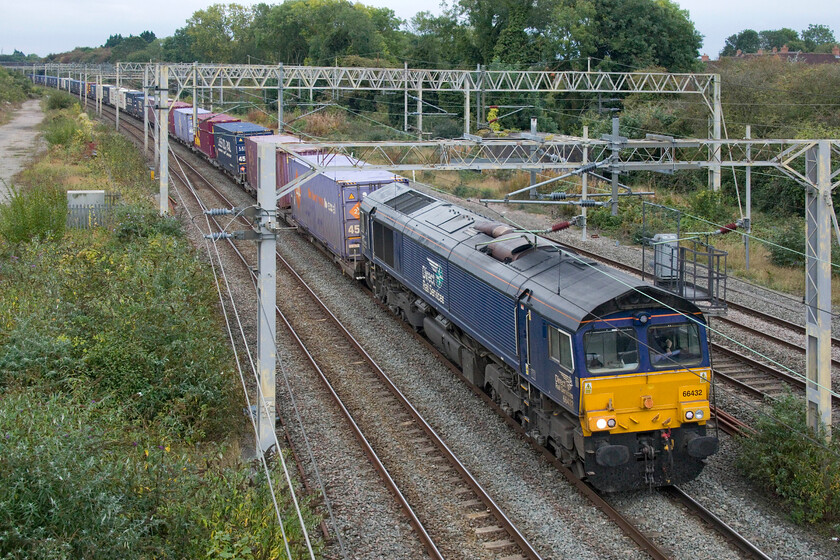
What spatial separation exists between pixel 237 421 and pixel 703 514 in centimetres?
758

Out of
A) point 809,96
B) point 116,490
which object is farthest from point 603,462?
→ point 809,96

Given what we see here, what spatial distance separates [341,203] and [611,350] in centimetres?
1279

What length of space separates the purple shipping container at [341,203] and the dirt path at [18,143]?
9.10 meters

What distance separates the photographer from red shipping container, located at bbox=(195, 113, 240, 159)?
1705 inches

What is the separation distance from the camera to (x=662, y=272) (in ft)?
41.5

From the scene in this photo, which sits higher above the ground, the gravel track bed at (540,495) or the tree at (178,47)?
the tree at (178,47)

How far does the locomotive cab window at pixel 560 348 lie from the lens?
11.1 metres

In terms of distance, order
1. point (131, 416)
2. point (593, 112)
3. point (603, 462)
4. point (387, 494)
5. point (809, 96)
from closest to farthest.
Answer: point (603, 462), point (387, 494), point (131, 416), point (809, 96), point (593, 112)

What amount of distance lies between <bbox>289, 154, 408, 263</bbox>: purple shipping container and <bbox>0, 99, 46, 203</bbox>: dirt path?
9.10 m

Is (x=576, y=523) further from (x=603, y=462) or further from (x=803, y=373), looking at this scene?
(x=803, y=373)

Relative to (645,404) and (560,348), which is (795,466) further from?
(560,348)

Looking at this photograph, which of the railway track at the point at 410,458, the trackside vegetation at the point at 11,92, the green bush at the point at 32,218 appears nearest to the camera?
the railway track at the point at 410,458

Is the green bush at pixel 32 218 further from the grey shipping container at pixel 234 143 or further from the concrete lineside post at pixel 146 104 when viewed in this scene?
the grey shipping container at pixel 234 143

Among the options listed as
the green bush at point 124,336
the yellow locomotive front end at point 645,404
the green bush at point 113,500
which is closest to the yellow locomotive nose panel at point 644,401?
the yellow locomotive front end at point 645,404
